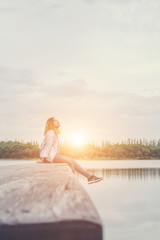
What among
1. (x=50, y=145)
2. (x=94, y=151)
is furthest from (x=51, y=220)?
(x=94, y=151)

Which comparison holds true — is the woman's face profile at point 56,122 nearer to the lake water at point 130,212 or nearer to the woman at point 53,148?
the woman at point 53,148

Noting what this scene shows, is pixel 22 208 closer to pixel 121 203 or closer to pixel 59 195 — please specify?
pixel 59 195

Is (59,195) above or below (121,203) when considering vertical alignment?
above

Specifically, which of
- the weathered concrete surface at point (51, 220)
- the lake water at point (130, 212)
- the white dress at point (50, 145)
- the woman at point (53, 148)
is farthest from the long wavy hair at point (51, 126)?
the lake water at point (130, 212)

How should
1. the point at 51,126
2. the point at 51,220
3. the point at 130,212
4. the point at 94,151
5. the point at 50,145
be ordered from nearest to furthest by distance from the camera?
the point at 51,220 → the point at 50,145 → the point at 51,126 → the point at 130,212 → the point at 94,151

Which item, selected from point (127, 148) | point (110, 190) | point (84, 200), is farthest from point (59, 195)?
point (127, 148)

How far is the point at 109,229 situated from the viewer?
2812cm

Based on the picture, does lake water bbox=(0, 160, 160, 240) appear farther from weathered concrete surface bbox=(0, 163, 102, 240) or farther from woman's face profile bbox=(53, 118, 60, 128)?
weathered concrete surface bbox=(0, 163, 102, 240)

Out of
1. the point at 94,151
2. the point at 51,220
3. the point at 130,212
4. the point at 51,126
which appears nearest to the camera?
the point at 51,220

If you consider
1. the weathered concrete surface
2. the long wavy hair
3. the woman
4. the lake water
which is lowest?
the lake water

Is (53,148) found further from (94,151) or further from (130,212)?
(94,151)

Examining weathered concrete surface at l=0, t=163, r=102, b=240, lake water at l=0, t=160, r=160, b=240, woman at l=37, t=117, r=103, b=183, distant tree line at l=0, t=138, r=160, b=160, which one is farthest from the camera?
distant tree line at l=0, t=138, r=160, b=160

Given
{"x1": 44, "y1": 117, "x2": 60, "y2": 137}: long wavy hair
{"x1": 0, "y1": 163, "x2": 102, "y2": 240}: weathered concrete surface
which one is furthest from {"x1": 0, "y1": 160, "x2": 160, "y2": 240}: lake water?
{"x1": 0, "y1": 163, "x2": 102, "y2": 240}: weathered concrete surface

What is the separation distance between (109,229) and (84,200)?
93.7ft
